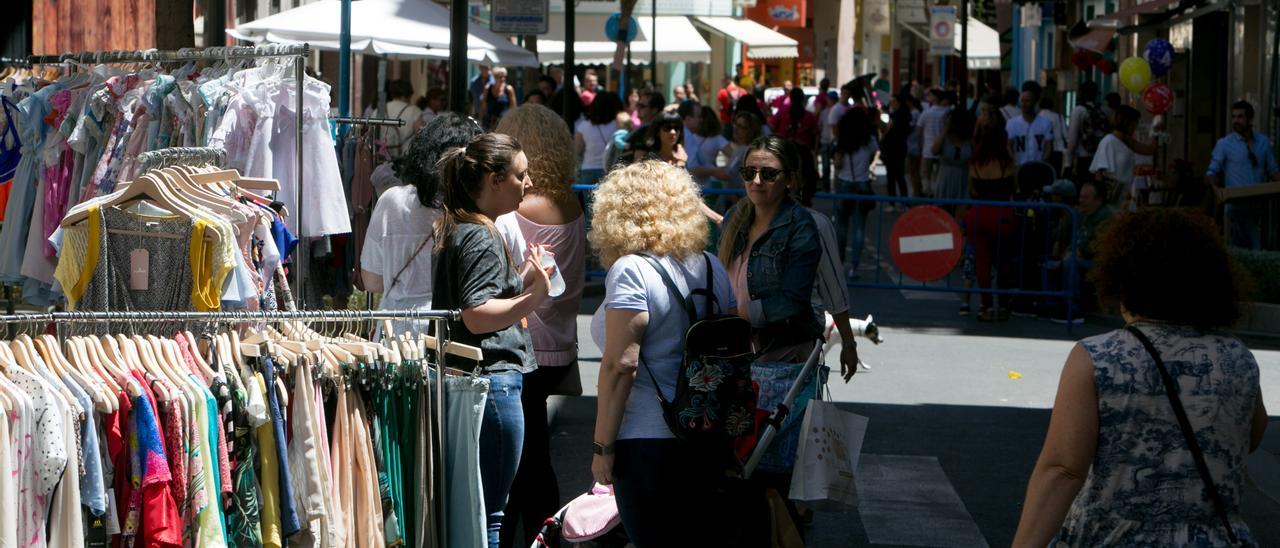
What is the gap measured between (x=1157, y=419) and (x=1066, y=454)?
0.69 feet

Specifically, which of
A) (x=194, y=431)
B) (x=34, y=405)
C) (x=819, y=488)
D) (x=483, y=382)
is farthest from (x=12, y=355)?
(x=819, y=488)

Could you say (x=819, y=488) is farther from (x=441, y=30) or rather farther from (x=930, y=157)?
(x=930, y=157)

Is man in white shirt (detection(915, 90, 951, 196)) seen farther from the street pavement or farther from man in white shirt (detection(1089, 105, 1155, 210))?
the street pavement

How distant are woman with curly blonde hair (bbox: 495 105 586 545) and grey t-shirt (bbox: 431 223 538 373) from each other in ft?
3.00

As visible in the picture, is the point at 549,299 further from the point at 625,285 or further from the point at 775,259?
the point at 625,285

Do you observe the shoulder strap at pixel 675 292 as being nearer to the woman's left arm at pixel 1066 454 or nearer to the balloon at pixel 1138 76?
the woman's left arm at pixel 1066 454

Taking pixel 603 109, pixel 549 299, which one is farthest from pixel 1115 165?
pixel 549 299

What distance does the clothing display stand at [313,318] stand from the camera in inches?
171

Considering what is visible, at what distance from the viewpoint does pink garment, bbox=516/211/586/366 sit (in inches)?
262

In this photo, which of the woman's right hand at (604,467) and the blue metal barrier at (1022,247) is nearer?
the woman's right hand at (604,467)

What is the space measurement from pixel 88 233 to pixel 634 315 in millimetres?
1841

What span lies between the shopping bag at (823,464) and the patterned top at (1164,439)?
6.31 ft

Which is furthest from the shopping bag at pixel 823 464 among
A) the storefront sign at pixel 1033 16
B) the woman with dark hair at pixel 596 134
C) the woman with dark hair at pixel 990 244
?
the storefront sign at pixel 1033 16

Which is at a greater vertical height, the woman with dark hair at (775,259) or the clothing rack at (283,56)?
the clothing rack at (283,56)
